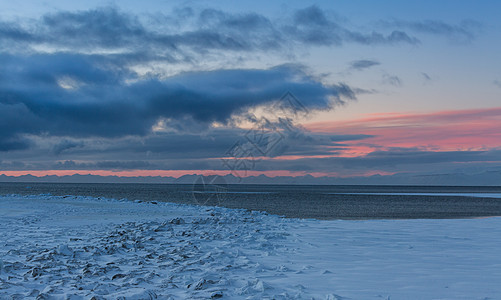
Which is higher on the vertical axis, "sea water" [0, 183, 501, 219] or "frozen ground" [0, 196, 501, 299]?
"frozen ground" [0, 196, 501, 299]

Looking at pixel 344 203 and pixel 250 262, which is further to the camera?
pixel 344 203

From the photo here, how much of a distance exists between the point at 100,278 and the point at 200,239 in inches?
207

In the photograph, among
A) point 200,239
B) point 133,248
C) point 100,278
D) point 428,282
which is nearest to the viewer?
point 428,282

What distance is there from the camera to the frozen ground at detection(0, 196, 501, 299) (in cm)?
726

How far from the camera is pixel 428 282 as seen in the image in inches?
304

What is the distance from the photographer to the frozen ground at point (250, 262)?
726 cm

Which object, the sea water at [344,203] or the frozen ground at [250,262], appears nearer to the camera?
the frozen ground at [250,262]

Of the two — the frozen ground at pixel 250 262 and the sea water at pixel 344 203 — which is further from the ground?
the frozen ground at pixel 250 262

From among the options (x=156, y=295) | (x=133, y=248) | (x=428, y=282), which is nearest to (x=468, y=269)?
(x=428, y=282)

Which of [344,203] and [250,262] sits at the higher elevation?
[250,262]

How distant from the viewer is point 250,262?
9.84m

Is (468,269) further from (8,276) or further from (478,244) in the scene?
(8,276)

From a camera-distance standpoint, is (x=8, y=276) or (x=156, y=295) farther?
(x=8, y=276)

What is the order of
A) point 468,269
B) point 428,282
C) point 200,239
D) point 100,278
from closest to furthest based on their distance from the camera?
point 428,282 < point 100,278 < point 468,269 < point 200,239
